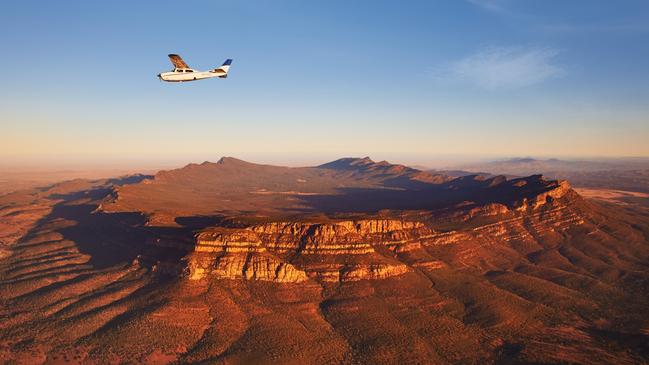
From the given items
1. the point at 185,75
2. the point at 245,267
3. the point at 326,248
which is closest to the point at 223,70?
the point at 185,75

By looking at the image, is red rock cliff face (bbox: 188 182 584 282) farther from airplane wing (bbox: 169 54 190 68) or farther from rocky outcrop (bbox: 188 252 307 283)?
airplane wing (bbox: 169 54 190 68)

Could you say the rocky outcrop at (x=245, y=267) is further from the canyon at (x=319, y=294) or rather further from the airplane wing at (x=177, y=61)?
the airplane wing at (x=177, y=61)

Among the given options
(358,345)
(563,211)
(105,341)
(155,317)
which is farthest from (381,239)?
(563,211)

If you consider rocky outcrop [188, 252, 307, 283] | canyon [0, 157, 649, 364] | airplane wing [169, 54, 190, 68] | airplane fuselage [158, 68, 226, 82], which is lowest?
canyon [0, 157, 649, 364]

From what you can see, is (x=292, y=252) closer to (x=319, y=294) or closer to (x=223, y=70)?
(x=319, y=294)

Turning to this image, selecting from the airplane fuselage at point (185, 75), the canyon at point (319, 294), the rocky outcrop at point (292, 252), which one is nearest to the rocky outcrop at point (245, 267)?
the rocky outcrop at point (292, 252)

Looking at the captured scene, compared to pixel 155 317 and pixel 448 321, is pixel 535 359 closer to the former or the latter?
pixel 448 321

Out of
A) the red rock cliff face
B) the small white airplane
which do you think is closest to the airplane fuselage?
the small white airplane
